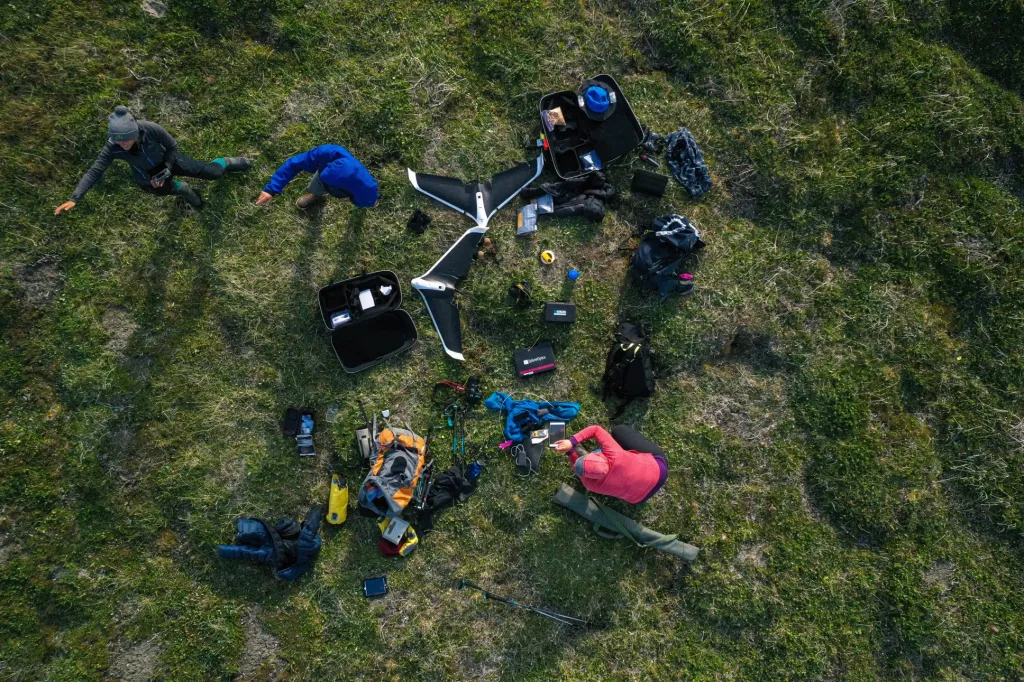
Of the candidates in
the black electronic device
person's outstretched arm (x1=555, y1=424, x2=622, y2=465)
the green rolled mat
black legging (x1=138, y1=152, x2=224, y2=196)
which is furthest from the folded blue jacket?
black legging (x1=138, y1=152, x2=224, y2=196)

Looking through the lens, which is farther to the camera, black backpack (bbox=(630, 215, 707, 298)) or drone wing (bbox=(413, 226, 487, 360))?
drone wing (bbox=(413, 226, 487, 360))

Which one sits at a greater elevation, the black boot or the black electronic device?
the black boot

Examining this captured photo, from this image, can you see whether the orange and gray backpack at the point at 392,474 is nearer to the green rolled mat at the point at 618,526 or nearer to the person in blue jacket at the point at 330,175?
the green rolled mat at the point at 618,526

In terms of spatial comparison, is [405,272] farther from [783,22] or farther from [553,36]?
[783,22]

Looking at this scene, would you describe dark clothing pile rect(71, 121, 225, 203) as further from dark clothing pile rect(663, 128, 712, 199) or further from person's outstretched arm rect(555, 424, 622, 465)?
dark clothing pile rect(663, 128, 712, 199)

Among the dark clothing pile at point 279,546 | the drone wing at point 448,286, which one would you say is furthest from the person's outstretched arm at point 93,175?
the dark clothing pile at point 279,546
